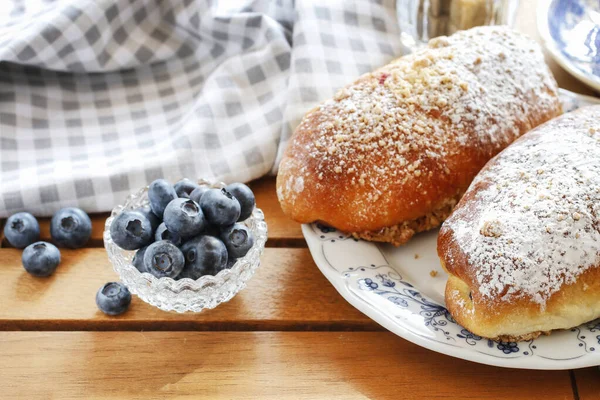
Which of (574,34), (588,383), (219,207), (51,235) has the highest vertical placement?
(574,34)

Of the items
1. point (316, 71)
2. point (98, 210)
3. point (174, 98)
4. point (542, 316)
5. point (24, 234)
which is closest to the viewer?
point (542, 316)

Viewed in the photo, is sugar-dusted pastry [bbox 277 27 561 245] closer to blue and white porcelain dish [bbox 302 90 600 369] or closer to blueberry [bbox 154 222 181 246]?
blue and white porcelain dish [bbox 302 90 600 369]

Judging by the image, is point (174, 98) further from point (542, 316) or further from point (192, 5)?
point (542, 316)

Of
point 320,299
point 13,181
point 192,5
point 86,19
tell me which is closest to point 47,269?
point 13,181

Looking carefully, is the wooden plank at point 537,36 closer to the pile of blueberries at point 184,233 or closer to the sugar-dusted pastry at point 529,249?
the sugar-dusted pastry at point 529,249

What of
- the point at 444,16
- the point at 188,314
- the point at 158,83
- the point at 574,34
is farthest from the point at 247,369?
the point at 574,34

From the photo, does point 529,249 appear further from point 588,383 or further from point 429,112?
point 429,112

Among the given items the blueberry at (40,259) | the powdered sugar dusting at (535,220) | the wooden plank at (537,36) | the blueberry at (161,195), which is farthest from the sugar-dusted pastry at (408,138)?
the blueberry at (40,259)
